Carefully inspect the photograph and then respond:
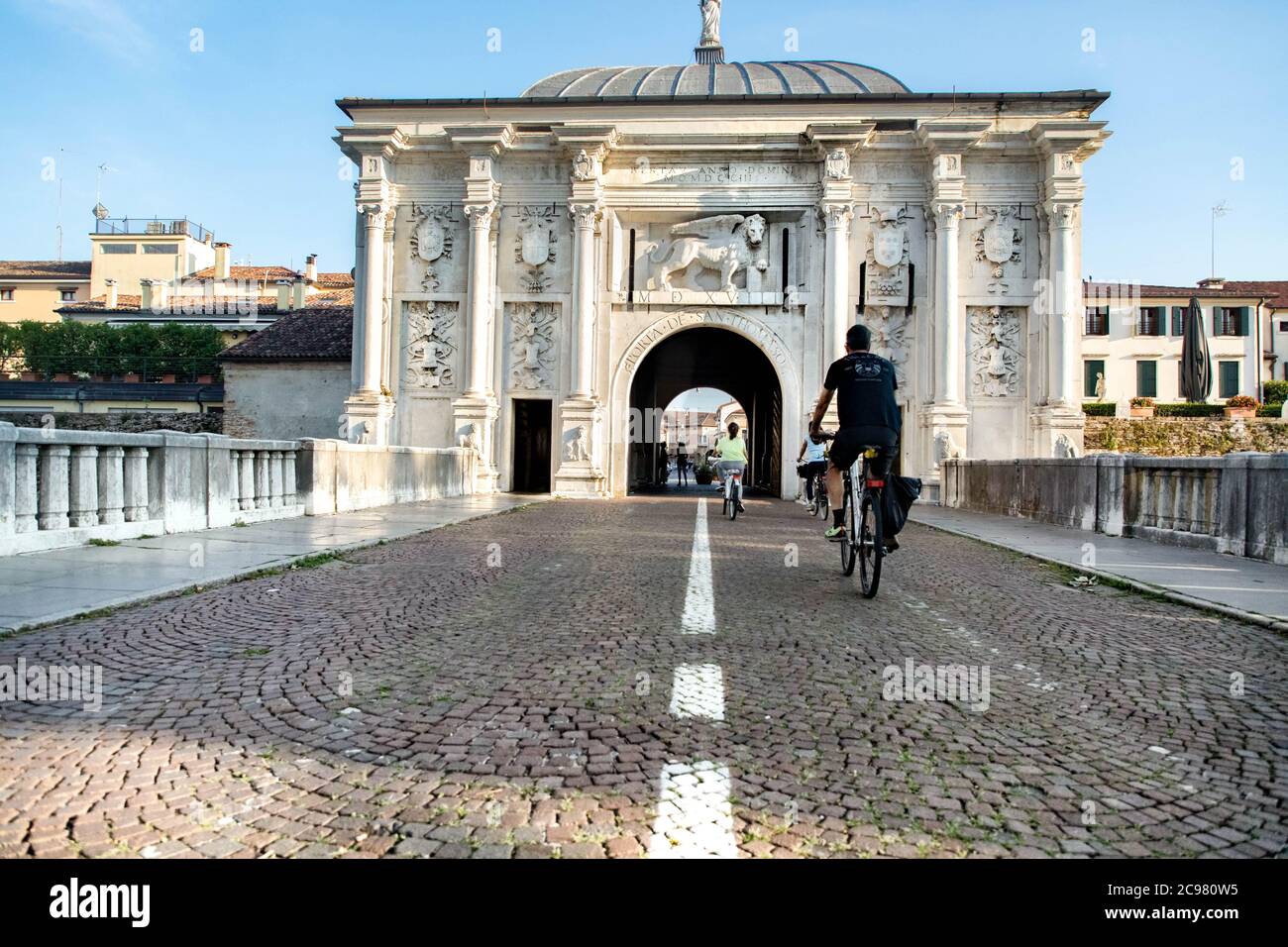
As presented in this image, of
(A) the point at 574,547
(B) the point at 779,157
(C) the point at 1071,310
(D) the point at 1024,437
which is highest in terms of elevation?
(B) the point at 779,157

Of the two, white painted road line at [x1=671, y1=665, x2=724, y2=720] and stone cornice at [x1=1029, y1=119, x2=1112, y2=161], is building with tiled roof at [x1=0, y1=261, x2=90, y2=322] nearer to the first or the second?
stone cornice at [x1=1029, y1=119, x2=1112, y2=161]

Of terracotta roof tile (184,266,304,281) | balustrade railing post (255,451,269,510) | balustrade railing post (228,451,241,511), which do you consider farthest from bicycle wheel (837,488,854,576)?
terracotta roof tile (184,266,304,281)

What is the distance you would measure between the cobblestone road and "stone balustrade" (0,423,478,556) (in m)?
2.73

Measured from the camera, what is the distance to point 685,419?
4688 inches

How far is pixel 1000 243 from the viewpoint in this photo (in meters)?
26.6

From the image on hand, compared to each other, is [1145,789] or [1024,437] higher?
[1024,437]

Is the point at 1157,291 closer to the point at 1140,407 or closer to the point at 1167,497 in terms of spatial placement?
the point at 1140,407

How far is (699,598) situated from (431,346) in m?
23.1

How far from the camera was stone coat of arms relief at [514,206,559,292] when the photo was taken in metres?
27.3
